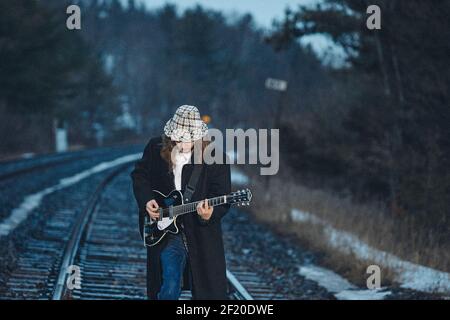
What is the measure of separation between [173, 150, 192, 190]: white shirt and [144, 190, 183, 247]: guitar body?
9 centimetres

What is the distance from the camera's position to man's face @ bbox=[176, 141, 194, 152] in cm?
582

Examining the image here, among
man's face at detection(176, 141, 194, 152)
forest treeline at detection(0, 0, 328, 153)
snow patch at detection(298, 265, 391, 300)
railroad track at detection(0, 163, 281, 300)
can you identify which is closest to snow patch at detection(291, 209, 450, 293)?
snow patch at detection(298, 265, 391, 300)

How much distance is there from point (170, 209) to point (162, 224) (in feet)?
0.51

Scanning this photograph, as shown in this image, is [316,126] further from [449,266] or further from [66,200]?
[449,266]

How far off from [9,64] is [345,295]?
84.7 feet

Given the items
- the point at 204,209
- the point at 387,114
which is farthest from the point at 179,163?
the point at 387,114

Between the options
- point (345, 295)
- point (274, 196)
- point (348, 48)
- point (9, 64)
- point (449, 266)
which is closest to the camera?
point (345, 295)

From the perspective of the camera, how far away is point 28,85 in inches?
1383

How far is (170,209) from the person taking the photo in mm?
5891

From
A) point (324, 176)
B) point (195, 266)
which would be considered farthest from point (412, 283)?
point (324, 176)

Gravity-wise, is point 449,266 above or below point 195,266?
below

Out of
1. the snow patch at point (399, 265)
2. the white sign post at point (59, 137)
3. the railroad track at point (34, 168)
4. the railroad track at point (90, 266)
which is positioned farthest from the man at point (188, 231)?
the white sign post at point (59, 137)

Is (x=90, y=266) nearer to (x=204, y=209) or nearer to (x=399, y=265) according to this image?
(x=399, y=265)

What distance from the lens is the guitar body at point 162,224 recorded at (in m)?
5.93
